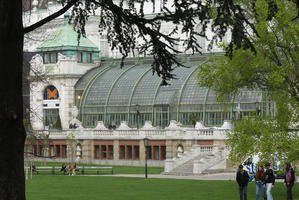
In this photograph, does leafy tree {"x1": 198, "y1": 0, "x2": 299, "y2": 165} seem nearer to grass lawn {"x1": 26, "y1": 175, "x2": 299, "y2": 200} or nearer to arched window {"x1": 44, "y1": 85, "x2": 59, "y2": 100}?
grass lawn {"x1": 26, "y1": 175, "x2": 299, "y2": 200}

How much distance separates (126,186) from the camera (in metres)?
45.8

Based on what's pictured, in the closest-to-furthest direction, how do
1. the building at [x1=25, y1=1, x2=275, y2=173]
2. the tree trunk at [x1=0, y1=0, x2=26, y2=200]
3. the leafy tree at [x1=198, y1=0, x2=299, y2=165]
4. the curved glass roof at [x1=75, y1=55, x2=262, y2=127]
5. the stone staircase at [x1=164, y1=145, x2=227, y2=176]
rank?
the tree trunk at [x1=0, y1=0, x2=26, y2=200] < the leafy tree at [x1=198, y1=0, x2=299, y2=165] < the stone staircase at [x1=164, y1=145, x2=227, y2=176] < the building at [x1=25, y1=1, x2=275, y2=173] < the curved glass roof at [x1=75, y1=55, x2=262, y2=127]

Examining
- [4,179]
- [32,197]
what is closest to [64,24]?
[32,197]

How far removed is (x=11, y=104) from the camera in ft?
39.2

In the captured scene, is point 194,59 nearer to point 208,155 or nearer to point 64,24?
point 64,24

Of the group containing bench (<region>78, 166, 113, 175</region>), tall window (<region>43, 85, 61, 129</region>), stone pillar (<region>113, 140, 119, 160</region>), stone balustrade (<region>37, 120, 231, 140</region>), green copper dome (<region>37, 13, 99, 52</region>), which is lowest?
bench (<region>78, 166, 113, 175</region>)

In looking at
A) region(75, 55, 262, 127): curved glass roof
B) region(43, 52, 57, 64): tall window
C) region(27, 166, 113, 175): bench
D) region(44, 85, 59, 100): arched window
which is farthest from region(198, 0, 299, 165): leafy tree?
region(43, 52, 57, 64): tall window

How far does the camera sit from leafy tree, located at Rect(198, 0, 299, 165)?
117 ft

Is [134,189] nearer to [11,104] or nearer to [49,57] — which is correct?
[11,104]

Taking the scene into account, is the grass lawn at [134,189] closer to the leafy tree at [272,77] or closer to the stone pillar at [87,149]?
the leafy tree at [272,77]

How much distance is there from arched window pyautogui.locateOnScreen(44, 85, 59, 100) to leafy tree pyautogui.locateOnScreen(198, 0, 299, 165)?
54.9 metres

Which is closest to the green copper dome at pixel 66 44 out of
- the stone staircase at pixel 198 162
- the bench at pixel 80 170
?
the bench at pixel 80 170

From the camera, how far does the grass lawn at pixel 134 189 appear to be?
1491 inches

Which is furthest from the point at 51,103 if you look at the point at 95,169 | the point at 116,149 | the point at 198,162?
the point at 198,162
